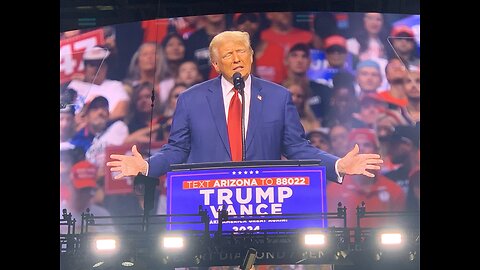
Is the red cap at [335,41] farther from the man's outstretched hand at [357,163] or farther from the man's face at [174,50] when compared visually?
the man's face at [174,50]

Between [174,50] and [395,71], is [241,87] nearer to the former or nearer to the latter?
[174,50]

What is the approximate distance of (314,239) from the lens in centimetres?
1495

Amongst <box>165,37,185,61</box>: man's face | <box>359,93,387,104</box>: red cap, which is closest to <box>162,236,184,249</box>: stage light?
<box>165,37,185,61</box>: man's face

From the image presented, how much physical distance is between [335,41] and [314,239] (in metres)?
4.98

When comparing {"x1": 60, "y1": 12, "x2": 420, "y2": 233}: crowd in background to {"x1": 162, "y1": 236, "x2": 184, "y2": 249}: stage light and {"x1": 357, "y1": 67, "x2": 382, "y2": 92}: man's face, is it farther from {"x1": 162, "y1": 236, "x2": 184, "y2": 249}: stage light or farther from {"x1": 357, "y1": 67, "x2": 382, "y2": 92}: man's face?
{"x1": 162, "y1": 236, "x2": 184, "y2": 249}: stage light

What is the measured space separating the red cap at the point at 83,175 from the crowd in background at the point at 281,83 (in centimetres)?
2

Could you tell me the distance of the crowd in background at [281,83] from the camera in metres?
18.3

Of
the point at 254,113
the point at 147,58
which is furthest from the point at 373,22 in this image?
the point at 147,58

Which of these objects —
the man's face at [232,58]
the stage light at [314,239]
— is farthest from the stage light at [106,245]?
the man's face at [232,58]

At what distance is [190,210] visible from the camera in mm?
17641

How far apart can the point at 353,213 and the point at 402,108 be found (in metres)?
2.13
